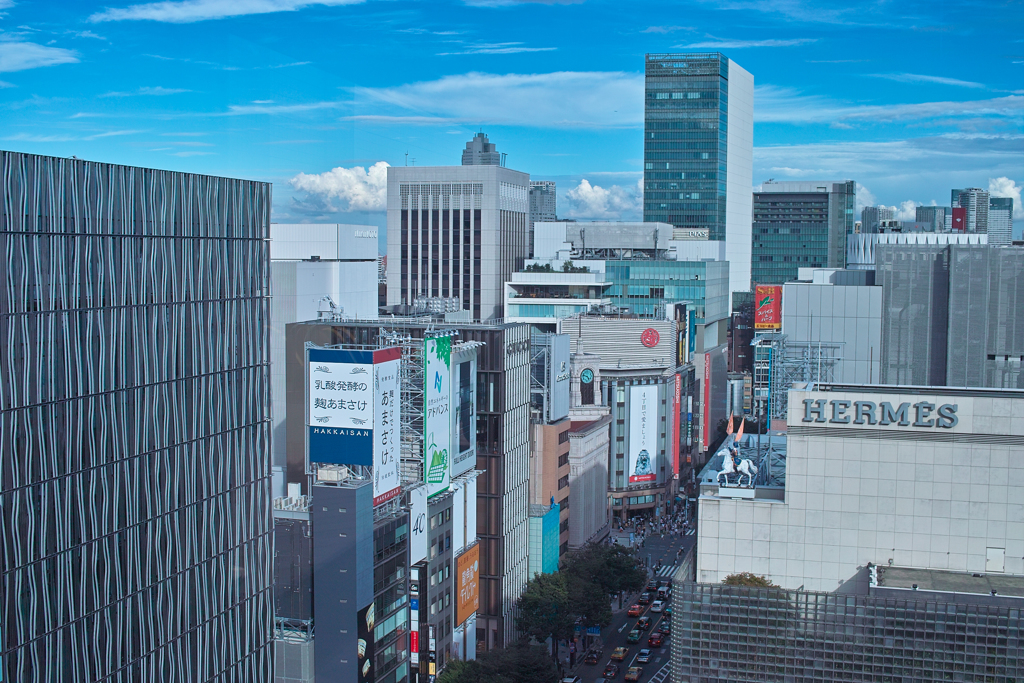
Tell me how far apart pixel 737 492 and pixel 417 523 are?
761 inches

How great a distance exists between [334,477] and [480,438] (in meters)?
18.0

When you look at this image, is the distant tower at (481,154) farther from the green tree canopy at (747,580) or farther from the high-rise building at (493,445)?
the green tree canopy at (747,580)

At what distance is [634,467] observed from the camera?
110 metres

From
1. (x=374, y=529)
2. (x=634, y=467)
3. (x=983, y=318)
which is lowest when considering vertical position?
(x=634, y=467)

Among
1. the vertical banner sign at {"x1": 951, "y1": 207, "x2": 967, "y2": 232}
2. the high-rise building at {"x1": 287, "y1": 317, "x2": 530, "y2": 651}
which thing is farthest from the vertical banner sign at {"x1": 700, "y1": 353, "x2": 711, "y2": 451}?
the high-rise building at {"x1": 287, "y1": 317, "x2": 530, "y2": 651}

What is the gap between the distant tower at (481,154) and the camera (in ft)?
545

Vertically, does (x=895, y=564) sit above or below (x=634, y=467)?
above

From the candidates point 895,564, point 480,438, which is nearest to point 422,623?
point 480,438

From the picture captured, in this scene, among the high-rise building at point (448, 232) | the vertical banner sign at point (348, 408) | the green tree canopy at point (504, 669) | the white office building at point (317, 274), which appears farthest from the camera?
the high-rise building at point (448, 232)

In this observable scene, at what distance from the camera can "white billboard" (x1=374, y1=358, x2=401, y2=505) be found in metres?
52.5

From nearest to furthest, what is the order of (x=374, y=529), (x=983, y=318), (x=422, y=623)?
(x=374, y=529)
(x=422, y=623)
(x=983, y=318)

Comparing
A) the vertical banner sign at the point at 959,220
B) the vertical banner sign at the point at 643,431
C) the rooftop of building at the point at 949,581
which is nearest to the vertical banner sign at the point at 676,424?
the vertical banner sign at the point at 643,431

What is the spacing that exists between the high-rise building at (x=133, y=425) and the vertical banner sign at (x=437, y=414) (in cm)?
1285

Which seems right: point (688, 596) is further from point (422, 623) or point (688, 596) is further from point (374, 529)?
point (422, 623)
